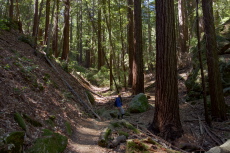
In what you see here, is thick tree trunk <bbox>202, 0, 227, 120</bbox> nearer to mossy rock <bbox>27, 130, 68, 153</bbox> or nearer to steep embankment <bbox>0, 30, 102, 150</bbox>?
steep embankment <bbox>0, 30, 102, 150</bbox>

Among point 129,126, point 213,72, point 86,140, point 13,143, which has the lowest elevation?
point 86,140

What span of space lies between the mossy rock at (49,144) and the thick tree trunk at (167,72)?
140 inches

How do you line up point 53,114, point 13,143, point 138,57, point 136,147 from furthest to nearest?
point 138,57 → point 53,114 → point 136,147 → point 13,143

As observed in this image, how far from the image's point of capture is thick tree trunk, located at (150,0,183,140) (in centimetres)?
645

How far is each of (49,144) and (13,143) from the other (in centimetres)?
97

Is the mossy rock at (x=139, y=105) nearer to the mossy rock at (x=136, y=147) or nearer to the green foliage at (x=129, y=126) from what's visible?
the green foliage at (x=129, y=126)

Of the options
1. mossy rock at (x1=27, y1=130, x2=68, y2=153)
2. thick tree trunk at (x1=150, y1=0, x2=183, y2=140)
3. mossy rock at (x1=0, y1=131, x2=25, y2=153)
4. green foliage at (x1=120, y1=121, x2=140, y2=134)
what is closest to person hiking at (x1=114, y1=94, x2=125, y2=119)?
green foliage at (x1=120, y1=121, x2=140, y2=134)

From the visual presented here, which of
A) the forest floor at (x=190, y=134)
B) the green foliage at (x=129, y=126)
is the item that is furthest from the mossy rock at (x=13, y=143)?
the green foliage at (x=129, y=126)

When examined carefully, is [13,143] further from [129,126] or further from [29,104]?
[129,126]

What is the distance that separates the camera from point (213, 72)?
27.4ft

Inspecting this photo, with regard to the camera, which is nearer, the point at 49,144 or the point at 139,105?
the point at 49,144

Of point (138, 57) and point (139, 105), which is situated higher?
point (138, 57)

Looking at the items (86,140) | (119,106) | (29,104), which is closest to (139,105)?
(119,106)

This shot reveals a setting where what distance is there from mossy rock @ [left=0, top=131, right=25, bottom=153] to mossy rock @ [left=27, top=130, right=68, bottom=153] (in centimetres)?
31
